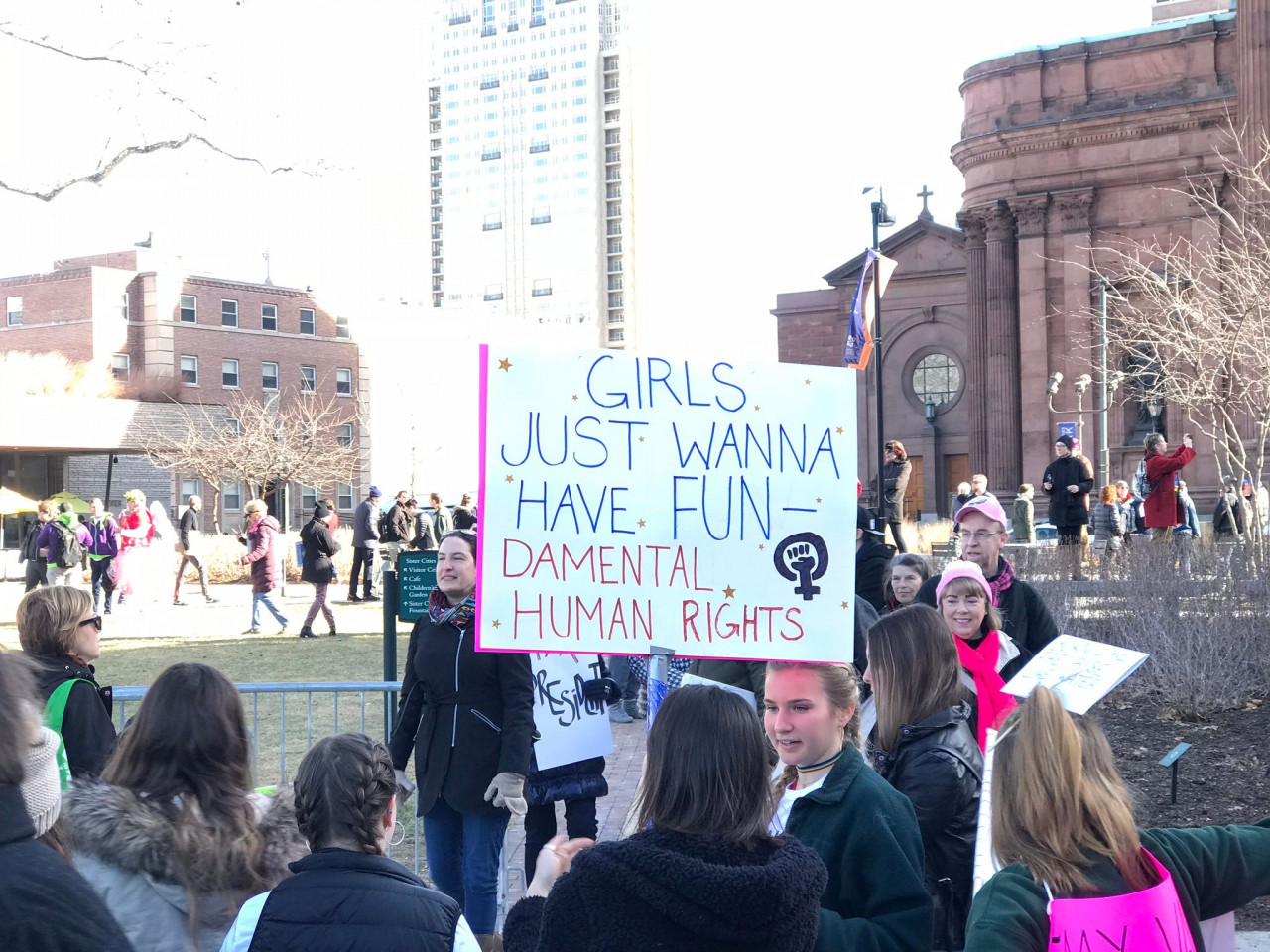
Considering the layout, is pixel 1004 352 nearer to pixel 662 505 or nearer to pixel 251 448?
pixel 251 448

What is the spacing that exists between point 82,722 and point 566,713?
7.00 ft

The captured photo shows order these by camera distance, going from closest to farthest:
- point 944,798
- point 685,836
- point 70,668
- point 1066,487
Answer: point 685,836, point 944,798, point 70,668, point 1066,487

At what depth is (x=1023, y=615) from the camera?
570 cm

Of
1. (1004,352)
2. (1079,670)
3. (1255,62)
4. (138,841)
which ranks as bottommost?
(138,841)

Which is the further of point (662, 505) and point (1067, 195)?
point (1067, 195)

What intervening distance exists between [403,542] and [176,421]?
34.4 m

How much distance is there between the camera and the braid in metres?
2.80

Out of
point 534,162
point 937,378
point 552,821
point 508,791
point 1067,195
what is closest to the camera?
point 508,791

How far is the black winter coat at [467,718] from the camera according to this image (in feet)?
16.4

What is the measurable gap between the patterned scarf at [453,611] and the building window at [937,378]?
5119cm

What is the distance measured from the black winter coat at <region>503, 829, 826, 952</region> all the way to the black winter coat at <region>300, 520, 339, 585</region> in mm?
14979

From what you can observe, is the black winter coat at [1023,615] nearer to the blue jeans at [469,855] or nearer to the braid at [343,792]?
the blue jeans at [469,855]

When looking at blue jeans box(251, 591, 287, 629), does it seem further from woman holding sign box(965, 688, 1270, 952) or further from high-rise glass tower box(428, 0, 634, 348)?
high-rise glass tower box(428, 0, 634, 348)

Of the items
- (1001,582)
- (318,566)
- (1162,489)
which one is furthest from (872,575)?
(1162,489)
